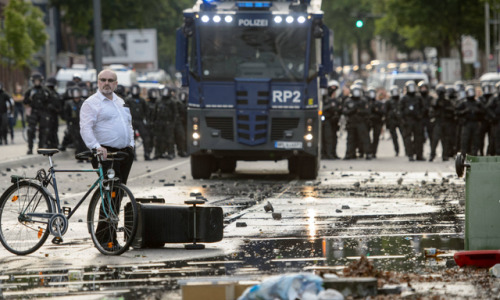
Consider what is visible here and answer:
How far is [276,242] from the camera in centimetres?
1122

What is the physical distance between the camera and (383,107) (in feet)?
97.1

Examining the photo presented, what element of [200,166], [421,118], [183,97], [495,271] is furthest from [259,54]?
[495,271]

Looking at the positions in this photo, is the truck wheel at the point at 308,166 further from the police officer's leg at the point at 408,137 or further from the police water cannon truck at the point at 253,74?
the police officer's leg at the point at 408,137

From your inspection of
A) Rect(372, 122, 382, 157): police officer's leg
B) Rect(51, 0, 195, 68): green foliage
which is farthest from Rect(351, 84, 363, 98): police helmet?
Rect(51, 0, 195, 68): green foliage

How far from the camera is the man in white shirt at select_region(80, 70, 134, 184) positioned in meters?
10.8

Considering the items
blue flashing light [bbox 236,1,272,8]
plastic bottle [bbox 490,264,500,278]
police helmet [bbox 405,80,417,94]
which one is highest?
blue flashing light [bbox 236,1,272,8]

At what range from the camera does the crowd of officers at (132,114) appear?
27.1 m

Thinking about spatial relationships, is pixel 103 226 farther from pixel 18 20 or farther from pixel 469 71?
pixel 469 71

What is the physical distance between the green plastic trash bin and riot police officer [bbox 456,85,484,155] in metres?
16.9

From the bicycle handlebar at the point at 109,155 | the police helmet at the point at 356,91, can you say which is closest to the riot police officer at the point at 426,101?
the police helmet at the point at 356,91

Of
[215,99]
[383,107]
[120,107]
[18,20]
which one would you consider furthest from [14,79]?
[120,107]

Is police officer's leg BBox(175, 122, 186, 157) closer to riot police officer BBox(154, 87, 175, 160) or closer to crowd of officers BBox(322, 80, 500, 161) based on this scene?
riot police officer BBox(154, 87, 175, 160)

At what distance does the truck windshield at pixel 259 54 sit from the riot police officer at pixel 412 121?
7810mm

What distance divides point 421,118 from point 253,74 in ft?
28.4
